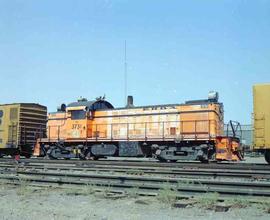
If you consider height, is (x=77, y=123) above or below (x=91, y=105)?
below

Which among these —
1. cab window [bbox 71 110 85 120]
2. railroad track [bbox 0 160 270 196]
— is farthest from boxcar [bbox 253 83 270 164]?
cab window [bbox 71 110 85 120]

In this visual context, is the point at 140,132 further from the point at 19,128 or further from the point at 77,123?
the point at 19,128

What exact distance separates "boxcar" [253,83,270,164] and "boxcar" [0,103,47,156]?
1376 cm

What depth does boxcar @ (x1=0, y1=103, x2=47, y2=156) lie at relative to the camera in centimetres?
2338

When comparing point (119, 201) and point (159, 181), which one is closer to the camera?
point (119, 201)

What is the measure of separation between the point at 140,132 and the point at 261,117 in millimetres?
7113

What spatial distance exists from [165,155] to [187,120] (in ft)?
7.07

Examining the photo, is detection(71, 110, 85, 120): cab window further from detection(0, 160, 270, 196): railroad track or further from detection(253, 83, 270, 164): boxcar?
detection(253, 83, 270, 164): boxcar

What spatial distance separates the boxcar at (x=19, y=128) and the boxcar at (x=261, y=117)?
1376 centimetres

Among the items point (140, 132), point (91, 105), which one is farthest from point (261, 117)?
point (91, 105)

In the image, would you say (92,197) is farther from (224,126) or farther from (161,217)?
(224,126)

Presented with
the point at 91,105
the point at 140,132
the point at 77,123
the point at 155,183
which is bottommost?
the point at 155,183

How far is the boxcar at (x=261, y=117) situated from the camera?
622 inches

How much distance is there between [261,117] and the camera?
16078 millimetres
